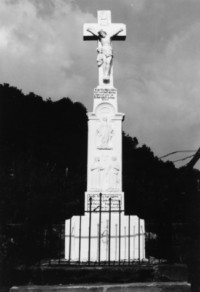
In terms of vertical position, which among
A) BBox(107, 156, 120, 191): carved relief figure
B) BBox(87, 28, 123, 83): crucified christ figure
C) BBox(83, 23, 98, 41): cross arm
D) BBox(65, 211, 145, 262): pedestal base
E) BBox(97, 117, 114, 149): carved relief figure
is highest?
BBox(83, 23, 98, 41): cross arm

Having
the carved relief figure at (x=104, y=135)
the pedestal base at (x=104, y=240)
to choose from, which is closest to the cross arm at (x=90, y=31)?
the carved relief figure at (x=104, y=135)

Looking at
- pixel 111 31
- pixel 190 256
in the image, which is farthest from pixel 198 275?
pixel 111 31

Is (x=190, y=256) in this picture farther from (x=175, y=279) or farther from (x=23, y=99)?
(x=23, y=99)

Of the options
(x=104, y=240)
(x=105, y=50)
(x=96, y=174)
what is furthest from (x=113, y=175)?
(x=105, y=50)

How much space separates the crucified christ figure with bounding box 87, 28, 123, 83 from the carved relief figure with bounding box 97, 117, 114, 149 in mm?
1123

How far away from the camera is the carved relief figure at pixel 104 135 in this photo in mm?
9750

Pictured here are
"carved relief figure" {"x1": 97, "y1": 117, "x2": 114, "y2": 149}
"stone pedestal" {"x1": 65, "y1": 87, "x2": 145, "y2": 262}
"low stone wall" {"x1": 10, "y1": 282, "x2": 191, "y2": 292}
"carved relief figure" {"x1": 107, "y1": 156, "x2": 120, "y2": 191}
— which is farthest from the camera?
"carved relief figure" {"x1": 97, "y1": 117, "x2": 114, "y2": 149}

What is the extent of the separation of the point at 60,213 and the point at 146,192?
172 inches

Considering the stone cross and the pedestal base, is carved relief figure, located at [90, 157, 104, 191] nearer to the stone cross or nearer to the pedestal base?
the pedestal base

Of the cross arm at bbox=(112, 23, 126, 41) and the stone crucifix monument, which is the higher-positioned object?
the cross arm at bbox=(112, 23, 126, 41)

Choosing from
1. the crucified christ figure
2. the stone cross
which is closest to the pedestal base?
the stone cross

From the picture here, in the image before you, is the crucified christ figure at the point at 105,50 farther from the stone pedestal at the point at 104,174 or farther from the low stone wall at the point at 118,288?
the low stone wall at the point at 118,288

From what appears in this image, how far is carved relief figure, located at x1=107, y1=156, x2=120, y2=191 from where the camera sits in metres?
9.59

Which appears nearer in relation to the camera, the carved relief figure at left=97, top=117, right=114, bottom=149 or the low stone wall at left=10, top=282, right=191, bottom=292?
the low stone wall at left=10, top=282, right=191, bottom=292
